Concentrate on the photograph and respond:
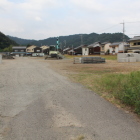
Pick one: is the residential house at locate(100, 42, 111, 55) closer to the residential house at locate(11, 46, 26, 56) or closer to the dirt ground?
the residential house at locate(11, 46, 26, 56)

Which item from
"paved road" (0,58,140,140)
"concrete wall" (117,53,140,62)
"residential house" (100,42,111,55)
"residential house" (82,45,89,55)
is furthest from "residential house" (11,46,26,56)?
"paved road" (0,58,140,140)

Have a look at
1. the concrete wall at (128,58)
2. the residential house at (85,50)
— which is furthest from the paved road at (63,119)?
the residential house at (85,50)

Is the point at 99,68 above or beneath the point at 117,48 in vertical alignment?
beneath

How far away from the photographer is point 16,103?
4.82 metres

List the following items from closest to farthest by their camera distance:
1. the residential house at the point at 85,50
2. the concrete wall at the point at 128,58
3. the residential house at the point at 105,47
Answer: the concrete wall at the point at 128,58 < the residential house at the point at 105,47 < the residential house at the point at 85,50

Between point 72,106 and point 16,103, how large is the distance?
173cm

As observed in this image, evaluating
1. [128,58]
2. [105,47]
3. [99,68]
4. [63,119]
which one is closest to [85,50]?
[105,47]

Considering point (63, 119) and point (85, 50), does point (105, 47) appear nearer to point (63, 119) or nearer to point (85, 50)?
point (85, 50)

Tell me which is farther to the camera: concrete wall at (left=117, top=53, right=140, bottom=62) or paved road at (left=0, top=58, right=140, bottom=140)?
concrete wall at (left=117, top=53, right=140, bottom=62)

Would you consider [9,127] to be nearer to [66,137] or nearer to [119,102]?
[66,137]

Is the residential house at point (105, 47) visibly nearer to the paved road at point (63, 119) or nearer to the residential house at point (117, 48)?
the residential house at point (117, 48)

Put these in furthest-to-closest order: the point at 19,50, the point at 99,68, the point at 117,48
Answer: the point at 19,50 < the point at 117,48 < the point at 99,68

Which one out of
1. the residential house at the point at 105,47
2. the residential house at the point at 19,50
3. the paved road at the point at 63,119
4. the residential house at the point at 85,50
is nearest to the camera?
the paved road at the point at 63,119

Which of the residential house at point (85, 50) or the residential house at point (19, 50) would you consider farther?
the residential house at point (19, 50)
